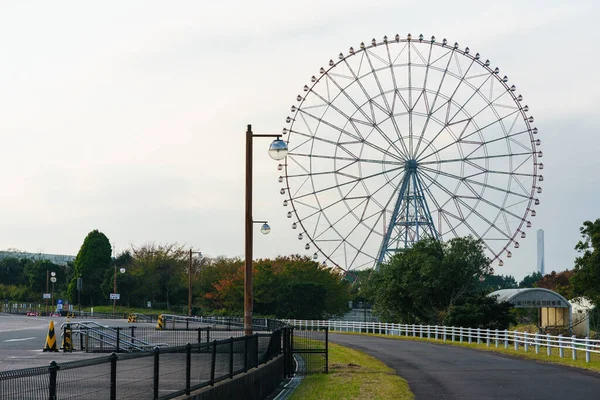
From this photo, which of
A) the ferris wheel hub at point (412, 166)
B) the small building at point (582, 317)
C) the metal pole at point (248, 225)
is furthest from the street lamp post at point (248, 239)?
the small building at point (582, 317)

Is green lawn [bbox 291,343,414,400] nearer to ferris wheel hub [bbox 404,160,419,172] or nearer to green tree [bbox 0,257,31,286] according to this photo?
ferris wheel hub [bbox 404,160,419,172]

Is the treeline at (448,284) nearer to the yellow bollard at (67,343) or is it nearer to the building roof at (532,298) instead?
the building roof at (532,298)

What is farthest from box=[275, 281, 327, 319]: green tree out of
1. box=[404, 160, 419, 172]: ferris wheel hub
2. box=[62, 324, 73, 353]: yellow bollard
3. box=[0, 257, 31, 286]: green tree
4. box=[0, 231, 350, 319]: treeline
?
box=[0, 257, 31, 286]: green tree

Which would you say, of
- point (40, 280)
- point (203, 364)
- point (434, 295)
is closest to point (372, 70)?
point (434, 295)

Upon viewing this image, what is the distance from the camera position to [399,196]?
189 ft

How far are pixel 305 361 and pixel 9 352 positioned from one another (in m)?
11.7

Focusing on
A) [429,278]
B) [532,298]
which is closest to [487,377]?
[429,278]

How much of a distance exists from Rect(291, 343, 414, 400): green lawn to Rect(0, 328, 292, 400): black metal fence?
313cm

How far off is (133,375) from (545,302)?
63.2 meters

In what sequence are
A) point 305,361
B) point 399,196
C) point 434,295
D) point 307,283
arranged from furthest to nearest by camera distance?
point 307,283 → point 434,295 → point 399,196 → point 305,361

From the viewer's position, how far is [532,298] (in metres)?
67.7

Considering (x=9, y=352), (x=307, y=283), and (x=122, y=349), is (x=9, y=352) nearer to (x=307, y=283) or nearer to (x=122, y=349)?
(x=122, y=349)

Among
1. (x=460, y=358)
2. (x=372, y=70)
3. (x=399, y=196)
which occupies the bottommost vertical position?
(x=460, y=358)

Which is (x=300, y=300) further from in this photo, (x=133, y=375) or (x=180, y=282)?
(x=133, y=375)
